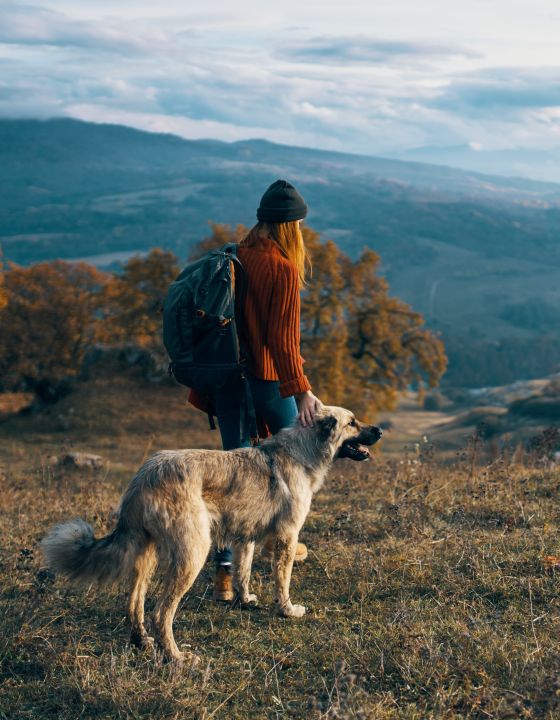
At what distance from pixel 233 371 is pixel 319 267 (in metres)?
35.7

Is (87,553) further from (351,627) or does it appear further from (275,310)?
(275,310)

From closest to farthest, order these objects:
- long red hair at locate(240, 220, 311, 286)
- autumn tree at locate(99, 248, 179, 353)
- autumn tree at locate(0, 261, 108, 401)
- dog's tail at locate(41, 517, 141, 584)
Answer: dog's tail at locate(41, 517, 141, 584), long red hair at locate(240, 220, 311, 286), autumn tree at locate(99, 248, 179, 353), autumn tree at locate(0, 261, 108, 401)

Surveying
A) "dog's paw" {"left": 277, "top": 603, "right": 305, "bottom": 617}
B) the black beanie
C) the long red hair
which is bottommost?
"dog's paw" {"left": 277, "top": 603, "right": 305, "bottom": 617}

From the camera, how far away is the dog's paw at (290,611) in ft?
17.1

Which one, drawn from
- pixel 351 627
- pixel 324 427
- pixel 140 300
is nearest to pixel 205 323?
pixel 324 427

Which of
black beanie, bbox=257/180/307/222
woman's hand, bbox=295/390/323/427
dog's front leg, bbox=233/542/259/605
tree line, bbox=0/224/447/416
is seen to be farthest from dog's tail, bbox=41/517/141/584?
tree line, bbox=0/224/447/416

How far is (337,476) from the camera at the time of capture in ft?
31.8

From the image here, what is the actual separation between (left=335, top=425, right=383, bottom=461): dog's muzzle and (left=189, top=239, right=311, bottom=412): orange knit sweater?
0.69 m

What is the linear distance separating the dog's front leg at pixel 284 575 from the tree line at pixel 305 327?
32691 millimetres

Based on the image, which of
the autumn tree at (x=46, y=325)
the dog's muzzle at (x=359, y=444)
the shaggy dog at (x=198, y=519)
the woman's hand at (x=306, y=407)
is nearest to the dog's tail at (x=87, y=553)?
the shaggy dog at (x=198, y=519)

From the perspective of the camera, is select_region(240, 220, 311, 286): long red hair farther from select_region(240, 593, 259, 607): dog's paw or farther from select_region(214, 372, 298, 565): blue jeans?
select_region(240, 593, 259, 607): dog's paw

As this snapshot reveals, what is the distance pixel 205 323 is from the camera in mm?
5035

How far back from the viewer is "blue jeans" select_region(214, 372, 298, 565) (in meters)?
5.47

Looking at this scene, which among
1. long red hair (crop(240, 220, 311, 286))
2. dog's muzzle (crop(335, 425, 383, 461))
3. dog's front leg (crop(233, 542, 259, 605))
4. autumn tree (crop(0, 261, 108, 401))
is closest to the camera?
long red hair (crop(240, 220, 311, 286))
